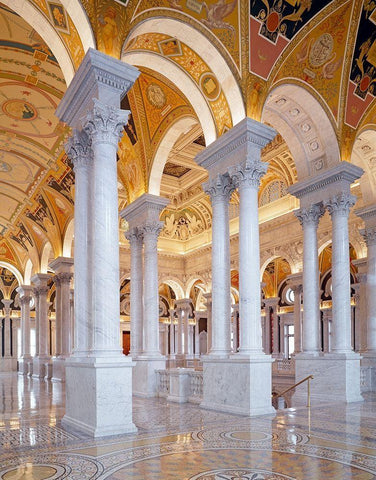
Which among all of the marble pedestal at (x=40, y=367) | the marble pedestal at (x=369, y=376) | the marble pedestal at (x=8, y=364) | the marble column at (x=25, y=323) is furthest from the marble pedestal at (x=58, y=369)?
the marble pedestal at (x=8, y=364)

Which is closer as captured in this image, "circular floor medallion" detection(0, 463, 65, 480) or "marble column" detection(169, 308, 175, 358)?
"circular floor medallion" detection(0, 463, 65, 480)

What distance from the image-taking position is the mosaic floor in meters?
5.18

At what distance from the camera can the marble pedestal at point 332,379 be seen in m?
11.4

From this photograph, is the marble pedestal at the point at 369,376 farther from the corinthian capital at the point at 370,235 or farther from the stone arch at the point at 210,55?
the stone arch at the point at 210,55

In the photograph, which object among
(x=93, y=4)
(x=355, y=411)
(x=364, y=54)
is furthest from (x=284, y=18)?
(x=355, y=411)

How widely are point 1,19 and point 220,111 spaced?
5.13 metres

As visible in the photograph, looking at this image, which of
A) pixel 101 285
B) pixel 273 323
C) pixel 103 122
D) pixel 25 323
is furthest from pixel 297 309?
pixel 103 122

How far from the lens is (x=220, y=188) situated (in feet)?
35.1

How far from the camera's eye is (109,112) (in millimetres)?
7824

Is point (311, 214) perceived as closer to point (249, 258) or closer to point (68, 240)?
point (249, 258)

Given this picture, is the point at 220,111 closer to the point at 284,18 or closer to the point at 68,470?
the point at 284,18

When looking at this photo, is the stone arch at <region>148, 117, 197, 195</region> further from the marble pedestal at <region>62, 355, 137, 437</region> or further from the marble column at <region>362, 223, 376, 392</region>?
the marble pedestal at <region>62, 355, 137, 437</region>

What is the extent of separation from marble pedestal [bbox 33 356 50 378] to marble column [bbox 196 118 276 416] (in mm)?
14683

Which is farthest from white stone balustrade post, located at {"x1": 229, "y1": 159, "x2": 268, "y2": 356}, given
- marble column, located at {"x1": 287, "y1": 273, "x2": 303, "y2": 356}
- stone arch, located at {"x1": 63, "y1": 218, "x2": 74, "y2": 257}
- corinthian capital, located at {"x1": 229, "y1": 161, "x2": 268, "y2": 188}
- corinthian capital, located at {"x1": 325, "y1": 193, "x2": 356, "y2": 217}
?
marble column, located at {"x1": 287, "y1": 273, "x2": 303, "y2": 356}
